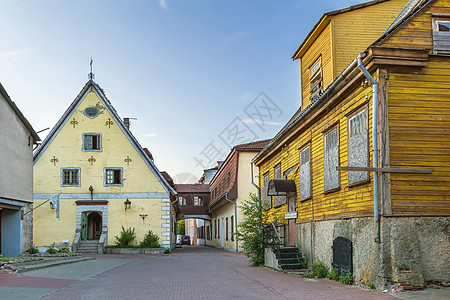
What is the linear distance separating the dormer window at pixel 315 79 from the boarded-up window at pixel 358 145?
4621mm

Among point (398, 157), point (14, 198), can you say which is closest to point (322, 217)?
point (398, 157)

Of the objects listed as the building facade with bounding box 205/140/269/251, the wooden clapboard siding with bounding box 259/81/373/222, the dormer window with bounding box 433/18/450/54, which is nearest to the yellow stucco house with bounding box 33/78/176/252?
the building facade with bounding box 205/140/269/251

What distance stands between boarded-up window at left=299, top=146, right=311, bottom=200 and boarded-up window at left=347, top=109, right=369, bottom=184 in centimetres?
363

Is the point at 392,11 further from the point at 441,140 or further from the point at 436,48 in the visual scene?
the point at 441,140

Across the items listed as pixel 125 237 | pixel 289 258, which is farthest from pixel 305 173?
pixel 125 237

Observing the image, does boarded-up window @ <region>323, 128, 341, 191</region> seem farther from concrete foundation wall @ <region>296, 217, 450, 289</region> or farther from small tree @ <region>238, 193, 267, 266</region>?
small tree @ <region>238, 193, 267, 266</region>

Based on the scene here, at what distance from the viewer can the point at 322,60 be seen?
53.5 ft

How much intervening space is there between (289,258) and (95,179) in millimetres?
17664

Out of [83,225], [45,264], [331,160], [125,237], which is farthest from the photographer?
[83,225]

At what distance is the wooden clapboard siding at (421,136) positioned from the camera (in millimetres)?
10336

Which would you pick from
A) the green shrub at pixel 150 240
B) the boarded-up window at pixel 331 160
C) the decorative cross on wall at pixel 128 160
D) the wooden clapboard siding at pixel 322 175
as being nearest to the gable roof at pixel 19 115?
the decorative cross on wall at pixel 128 160

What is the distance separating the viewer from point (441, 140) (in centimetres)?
1059

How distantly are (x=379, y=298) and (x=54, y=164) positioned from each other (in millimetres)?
25137

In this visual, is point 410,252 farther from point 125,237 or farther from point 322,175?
point 125,237
